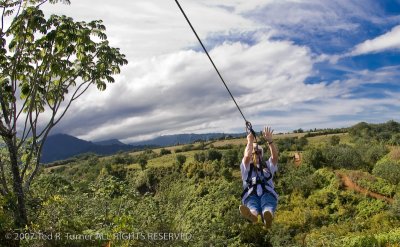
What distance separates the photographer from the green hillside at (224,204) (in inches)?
463

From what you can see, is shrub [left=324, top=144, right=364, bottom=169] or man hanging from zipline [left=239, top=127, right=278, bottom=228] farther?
shrub [left=324, top=144, right=364, bottom=169]

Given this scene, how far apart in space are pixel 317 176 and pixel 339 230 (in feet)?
44.0

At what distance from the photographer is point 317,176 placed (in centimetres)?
4203

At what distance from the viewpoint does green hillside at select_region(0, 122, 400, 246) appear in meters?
11.8

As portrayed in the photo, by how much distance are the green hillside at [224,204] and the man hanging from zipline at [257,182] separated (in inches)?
115

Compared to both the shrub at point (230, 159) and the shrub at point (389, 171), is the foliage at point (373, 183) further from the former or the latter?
the shrub at point (230, 159)

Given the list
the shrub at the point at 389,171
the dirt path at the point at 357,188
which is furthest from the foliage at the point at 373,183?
the shrub at the point at 389,171

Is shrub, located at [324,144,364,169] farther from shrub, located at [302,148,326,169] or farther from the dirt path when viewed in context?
the dirt path

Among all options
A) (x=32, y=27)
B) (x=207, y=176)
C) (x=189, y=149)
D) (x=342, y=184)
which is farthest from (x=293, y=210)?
(x=189, y=149)

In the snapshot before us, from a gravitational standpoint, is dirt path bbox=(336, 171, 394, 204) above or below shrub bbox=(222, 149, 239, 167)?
below

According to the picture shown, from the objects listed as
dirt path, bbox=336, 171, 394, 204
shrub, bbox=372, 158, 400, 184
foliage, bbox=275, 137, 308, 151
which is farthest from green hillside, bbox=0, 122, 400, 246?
foliage, bbox=275, 137, 308, 151

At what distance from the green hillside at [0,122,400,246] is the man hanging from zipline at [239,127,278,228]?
2911 millimetres

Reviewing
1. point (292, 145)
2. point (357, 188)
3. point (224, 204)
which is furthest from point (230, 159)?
point (357, 188)

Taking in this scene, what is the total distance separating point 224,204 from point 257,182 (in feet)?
114
